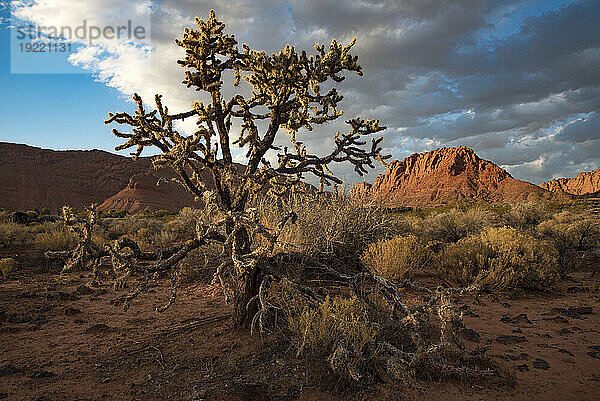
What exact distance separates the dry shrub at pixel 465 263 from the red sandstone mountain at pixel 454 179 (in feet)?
158

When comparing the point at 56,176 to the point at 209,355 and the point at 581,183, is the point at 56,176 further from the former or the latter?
the point at 581,183

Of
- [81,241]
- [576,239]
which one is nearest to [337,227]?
[81,241]

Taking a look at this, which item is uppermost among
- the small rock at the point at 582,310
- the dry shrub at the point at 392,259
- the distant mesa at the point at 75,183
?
the distant mesa at the point at 75,183

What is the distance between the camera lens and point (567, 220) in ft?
38.6

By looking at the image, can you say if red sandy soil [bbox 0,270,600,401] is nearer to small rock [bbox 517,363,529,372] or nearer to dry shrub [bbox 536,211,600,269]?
small rock [bbox 517,363,529,372]

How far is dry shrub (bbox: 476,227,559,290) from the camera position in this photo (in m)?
5.86

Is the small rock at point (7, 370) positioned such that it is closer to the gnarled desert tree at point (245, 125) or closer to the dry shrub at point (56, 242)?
the gnarled desert tree at point (245, 125)

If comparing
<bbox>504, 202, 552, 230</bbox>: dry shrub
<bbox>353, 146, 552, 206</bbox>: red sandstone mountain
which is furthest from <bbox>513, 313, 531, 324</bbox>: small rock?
<bbox>353, 146, 552, 206</bbox>: red sandstone mountain

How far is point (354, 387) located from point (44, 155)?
88.9 meters

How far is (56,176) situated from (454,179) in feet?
292

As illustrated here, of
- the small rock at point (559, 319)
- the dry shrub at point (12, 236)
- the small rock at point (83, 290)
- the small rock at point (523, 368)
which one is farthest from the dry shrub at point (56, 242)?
the small rock at point (559, 319)

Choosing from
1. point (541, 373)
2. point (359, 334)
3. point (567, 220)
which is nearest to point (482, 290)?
point (541, 373)

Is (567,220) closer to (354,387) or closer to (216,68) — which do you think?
(354,387)

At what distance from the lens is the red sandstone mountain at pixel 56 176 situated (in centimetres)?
5703
